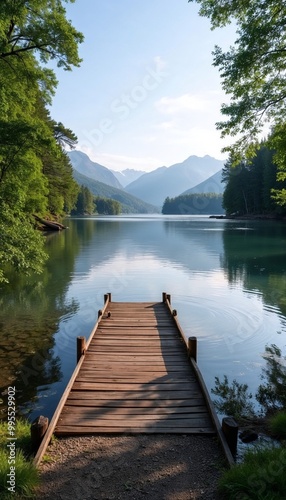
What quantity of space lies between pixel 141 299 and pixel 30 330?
7.63 metres

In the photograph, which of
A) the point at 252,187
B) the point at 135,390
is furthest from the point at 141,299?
the point at 252,187

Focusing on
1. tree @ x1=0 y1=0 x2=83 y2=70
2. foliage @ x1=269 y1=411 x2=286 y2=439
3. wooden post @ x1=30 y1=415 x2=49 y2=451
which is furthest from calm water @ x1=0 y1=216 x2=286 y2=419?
tree @ x1=0 y1=0 x2=83 y2=70

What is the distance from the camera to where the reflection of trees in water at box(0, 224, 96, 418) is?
965 centimetres

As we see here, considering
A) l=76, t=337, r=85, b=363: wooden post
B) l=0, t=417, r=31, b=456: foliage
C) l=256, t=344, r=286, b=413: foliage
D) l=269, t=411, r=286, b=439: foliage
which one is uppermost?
l=76, t=337, r=85, b=363: wooden post

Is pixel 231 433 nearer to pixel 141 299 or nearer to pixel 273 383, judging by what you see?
pixel 273 383

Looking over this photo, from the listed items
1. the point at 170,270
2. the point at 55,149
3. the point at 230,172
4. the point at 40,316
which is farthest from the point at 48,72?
the point at 230,172

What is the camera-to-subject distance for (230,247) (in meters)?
41.8

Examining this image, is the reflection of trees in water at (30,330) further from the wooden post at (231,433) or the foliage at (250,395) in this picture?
the wooden post at (231,433)

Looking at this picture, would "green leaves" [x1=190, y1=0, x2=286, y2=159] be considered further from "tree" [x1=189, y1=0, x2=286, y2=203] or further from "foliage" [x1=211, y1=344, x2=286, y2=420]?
"foliage" [x1=211, y1=344, x2=286, y2=420]

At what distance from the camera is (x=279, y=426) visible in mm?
6875

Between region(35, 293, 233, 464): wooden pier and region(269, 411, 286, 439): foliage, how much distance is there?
1.58 meters

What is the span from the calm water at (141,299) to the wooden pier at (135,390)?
50.6 inches

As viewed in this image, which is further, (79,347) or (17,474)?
(79,347)

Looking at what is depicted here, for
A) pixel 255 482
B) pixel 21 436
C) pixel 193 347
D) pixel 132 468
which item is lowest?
pixel 21 436
